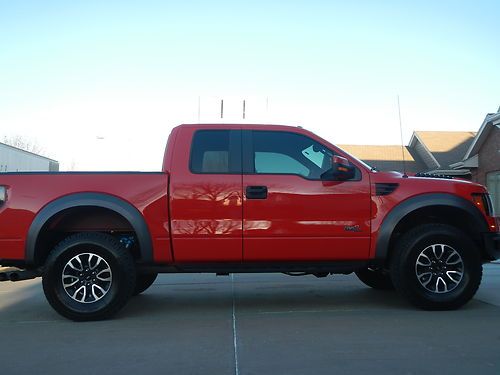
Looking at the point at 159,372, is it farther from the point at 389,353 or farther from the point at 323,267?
the point at 323,267

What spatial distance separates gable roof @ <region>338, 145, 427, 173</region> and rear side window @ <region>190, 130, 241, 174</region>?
84.5 ft

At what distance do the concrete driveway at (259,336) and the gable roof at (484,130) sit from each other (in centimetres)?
1772

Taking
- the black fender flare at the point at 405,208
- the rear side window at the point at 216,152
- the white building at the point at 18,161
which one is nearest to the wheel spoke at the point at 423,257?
the black fender flare at the point at 405,208

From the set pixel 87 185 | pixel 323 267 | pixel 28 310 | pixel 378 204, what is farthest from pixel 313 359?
pixel 28 310

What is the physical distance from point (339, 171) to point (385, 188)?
1.97 ft

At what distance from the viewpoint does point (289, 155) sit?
5766 millimetres

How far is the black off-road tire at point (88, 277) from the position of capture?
534cm

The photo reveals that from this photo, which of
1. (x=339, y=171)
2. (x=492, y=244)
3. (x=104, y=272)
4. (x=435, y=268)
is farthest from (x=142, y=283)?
(x=492, y=244)

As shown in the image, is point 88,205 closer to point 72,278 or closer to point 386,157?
point 72,278

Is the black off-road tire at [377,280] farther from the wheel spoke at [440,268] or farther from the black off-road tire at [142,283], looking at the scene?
the black off-road tire at [142,283]

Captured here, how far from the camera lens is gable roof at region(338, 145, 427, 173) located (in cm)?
3131

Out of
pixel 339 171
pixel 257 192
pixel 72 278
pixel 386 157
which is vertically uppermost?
pixel 386 157

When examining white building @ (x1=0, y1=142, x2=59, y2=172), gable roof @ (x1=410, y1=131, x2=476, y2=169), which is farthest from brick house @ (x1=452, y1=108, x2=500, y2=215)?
white building @ (x1=0, y1=142, x2=59, y2=172)

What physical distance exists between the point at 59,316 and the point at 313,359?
317 cm
